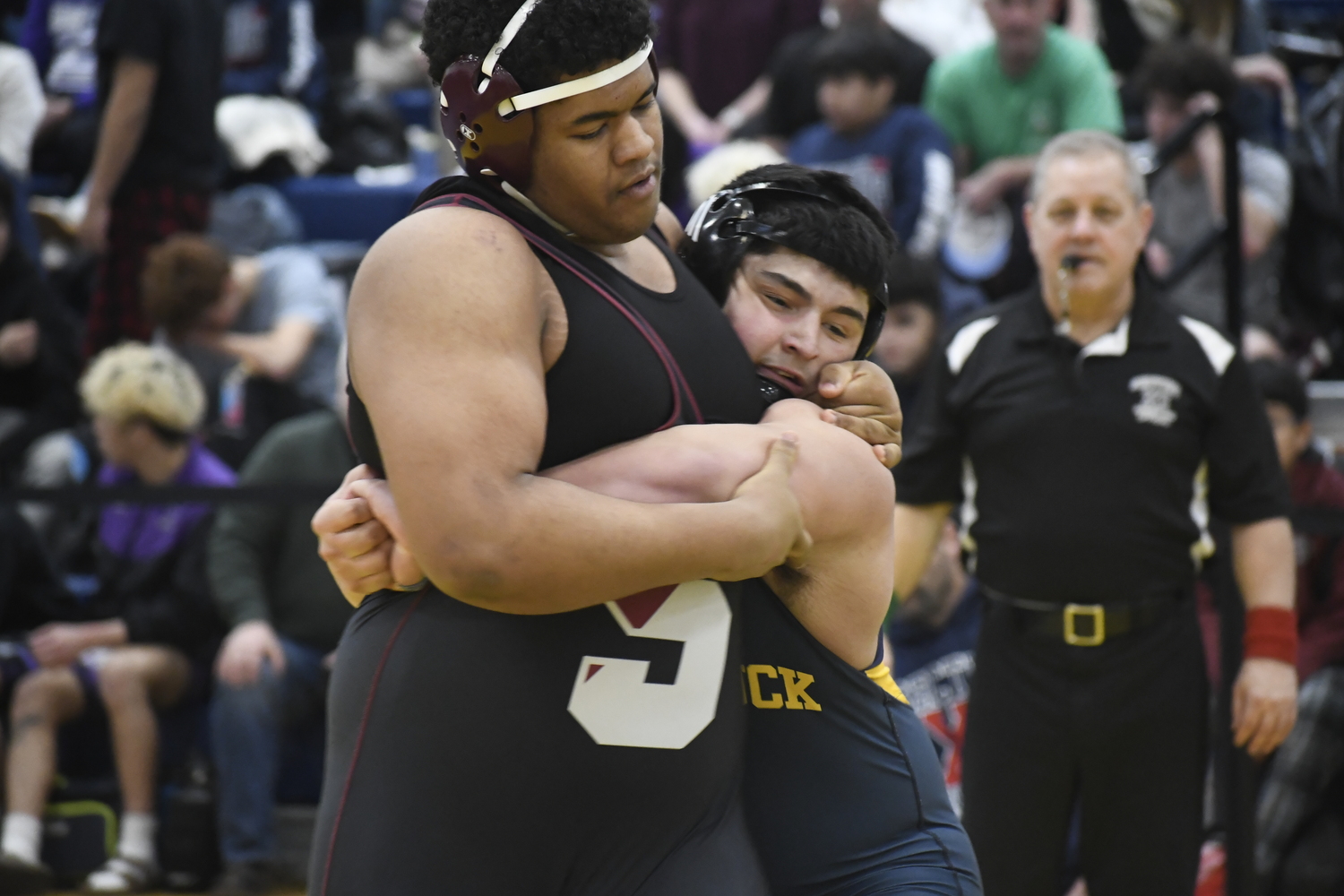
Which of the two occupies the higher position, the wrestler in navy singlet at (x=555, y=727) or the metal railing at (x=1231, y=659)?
the wrestler in navy singlet at (x=555, y=727)

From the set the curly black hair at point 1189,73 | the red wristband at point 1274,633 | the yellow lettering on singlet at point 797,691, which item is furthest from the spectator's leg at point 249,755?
the curly black hair at point 1189,73

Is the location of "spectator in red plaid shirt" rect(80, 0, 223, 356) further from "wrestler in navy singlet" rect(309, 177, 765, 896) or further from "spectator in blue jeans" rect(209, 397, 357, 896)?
"wrestler in navy singlet" rect(309, 177, 765, 896)

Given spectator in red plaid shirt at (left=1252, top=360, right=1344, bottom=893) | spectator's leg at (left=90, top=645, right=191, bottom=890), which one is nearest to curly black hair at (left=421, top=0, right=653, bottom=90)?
spectator in red plaid shirt at (left=1252, top=360, right=1344, bottom=893)

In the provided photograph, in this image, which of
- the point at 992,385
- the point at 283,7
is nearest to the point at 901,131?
the point at 992,385

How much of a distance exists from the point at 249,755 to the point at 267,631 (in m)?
0.40

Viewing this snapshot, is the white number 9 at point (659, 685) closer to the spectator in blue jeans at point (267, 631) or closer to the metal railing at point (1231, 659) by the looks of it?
the metal railing at point (1231, 659)

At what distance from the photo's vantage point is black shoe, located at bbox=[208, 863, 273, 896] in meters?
4.91

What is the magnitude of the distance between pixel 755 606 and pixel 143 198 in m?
4.40

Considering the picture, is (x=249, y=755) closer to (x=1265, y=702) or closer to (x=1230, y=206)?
(x=1265, y=702)

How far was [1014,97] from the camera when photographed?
6766 mm

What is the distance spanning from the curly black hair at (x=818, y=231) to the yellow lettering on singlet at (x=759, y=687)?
535mm

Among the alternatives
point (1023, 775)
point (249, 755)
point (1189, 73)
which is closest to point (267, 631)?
point (249, 755)

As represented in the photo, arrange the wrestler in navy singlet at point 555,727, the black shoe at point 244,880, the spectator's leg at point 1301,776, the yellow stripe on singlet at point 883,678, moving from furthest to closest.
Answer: the black shoe at point 244,880
the spectator's leg at point 1301,776
the yellow stripe on singlet at point 883,678
the wrestler in navy singlet at point 555,727

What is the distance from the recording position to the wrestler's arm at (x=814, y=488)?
184 cm
